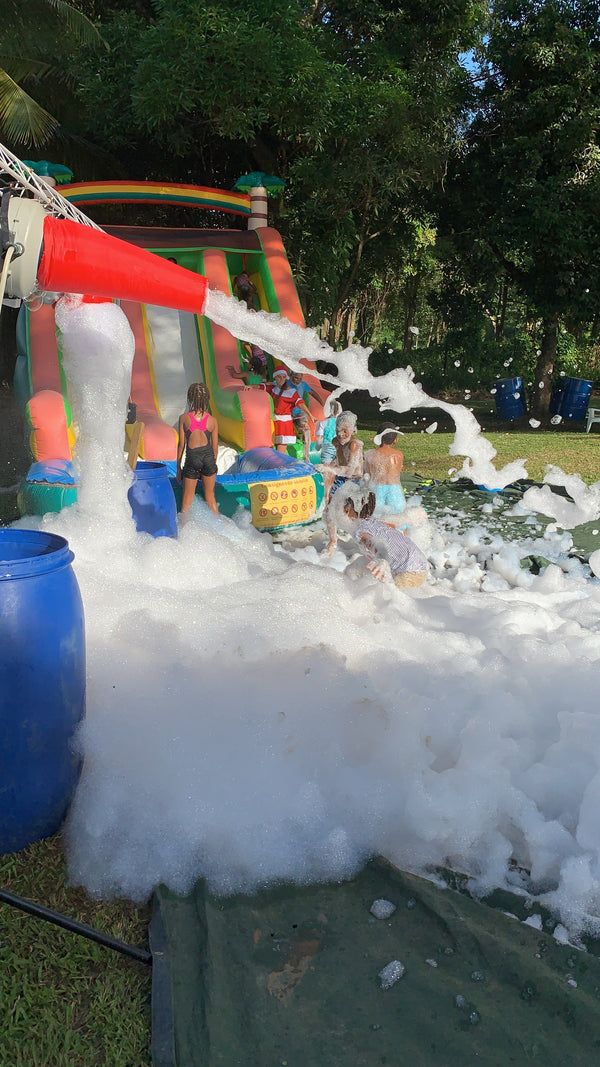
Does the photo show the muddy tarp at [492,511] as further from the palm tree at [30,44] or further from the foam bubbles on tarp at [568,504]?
the palm tree at [30,44]

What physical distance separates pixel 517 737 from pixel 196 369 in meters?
7.97

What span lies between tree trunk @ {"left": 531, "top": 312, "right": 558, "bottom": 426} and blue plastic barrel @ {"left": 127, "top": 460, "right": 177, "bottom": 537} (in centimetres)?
1321

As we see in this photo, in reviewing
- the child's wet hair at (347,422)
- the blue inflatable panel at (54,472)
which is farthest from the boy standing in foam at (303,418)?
the blue inflatable panel at (54,472)

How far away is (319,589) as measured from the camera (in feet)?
14.6

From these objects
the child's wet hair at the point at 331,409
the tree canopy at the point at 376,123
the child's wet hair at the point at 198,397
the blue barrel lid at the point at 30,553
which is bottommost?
the child's wet hair at the point at 331,409

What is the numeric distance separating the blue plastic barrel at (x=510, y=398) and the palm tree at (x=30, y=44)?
9.93 m

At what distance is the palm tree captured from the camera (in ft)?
41.9

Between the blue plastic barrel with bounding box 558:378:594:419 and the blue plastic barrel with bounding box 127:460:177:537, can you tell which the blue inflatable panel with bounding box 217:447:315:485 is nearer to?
the blue plastic barrel with bounding box 127:460:177:537

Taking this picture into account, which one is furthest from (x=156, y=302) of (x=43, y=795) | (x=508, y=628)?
(x=508, y=628)

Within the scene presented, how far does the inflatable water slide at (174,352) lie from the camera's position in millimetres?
8094

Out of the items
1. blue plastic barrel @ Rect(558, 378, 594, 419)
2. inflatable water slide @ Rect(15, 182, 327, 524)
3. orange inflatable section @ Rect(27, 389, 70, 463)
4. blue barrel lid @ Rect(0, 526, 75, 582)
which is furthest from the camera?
blue plastic barrel @ Rect(558, 378, 594, 419)

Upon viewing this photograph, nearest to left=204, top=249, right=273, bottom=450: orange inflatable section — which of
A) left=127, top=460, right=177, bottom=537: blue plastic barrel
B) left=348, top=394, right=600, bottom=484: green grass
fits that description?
left=127, top=460, right=177, bottom=537: blue plastic barrel

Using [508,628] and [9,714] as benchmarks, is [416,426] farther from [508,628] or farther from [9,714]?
[9,714]

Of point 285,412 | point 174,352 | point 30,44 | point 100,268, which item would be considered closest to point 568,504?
point 285,412
